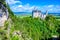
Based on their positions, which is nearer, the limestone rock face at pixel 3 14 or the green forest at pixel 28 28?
the limestone rock face at pixel 3 14

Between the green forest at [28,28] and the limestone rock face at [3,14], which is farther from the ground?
the limestone rock face at [3,14]

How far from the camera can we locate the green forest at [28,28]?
18.4 metres

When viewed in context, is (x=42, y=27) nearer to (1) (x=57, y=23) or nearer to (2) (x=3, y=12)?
(1) (x=57, y=23)

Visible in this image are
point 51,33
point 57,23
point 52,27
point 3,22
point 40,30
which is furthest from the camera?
point 57,23

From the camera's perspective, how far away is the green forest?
18375 millimetres

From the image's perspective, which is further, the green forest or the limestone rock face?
the green forest

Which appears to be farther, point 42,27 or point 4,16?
point 42,27

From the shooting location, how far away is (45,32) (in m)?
29.7

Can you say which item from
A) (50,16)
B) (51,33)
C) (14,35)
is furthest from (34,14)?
(14,35)

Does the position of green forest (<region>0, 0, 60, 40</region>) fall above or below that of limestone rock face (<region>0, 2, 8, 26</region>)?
below

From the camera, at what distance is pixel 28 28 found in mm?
24969

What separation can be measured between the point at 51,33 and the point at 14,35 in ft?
42.5

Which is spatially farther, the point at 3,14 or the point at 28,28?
Result: the point at 28,28

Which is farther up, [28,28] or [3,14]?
[3,14]
